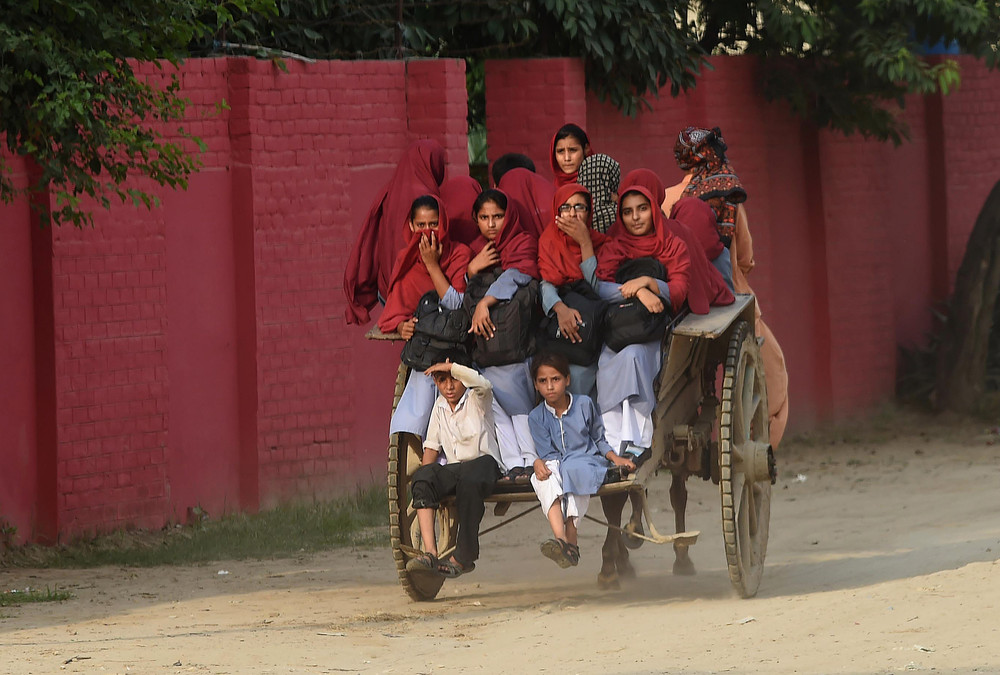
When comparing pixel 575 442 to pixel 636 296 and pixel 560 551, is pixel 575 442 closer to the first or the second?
pixel 560 551

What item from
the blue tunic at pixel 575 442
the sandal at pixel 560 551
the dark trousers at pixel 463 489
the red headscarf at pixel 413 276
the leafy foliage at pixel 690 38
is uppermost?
the leafy foliage at pixel 690 38

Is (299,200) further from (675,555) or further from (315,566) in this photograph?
(675,555)

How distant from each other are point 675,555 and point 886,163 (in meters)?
5.87

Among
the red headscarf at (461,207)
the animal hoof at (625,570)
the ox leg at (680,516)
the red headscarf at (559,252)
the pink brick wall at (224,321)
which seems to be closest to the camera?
the red headscarf at (559,252)

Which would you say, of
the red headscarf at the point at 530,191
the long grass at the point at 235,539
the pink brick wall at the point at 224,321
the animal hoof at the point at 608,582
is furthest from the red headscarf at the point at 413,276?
the pink brick wall at the point at 224,321

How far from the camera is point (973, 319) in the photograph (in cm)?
1305

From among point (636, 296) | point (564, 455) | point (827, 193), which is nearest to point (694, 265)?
point (636, 296)

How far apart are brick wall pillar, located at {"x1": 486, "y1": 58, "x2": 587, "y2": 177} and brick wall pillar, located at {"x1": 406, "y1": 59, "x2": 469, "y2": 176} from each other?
26.6 inches

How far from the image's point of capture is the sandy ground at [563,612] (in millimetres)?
5957

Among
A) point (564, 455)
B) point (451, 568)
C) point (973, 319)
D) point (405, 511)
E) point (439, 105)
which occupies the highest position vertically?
point (439, 105)

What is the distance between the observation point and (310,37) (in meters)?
10.6

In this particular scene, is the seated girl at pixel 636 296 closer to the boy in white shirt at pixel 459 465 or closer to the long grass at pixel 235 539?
the boy in white shirt at pixel 459 465

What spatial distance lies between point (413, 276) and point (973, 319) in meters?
7.25

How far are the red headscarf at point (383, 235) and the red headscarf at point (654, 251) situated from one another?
880 mm
